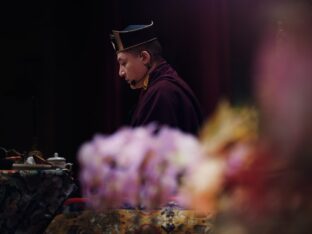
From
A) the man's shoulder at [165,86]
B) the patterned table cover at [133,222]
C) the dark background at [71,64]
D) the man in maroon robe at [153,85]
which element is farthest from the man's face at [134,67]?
the dark background at [71,64]

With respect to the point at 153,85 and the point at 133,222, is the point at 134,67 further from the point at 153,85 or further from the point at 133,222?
the point at 133,222

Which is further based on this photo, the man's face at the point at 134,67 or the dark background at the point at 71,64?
the dark background at the point at 71,64

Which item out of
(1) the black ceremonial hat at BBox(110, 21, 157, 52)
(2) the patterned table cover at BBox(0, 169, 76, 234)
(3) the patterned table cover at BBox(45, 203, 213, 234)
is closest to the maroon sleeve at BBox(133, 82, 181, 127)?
(1) the black ceremonial hat at BBox(110, 21, 157, 52)

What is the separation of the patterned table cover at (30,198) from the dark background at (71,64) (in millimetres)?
2074

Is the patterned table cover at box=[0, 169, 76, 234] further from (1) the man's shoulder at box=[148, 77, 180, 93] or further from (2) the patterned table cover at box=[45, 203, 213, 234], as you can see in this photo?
(1) the man's shoulder at box=[148, 77, 180, 93]

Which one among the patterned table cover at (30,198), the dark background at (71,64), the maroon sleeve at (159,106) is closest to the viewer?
the patterned table cover at (30,198)

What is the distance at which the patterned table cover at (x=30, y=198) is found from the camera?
→ 293 cm

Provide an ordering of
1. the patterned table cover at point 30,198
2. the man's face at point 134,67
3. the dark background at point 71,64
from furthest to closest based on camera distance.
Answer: the dark background at point 71,64
the man's face at point 134,67
the patterned table cover at point 30,198

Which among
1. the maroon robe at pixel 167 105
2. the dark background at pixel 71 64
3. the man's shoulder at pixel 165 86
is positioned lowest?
the dark background at pixel 71 64

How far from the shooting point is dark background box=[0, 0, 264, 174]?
16.8 feet

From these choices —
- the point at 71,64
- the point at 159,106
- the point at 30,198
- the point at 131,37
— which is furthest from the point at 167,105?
the point at 71,64

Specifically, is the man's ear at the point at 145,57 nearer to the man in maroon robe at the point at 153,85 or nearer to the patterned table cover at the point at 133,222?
the man in maroon robe at the point at 153,85

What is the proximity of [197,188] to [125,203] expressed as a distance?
59 centimetres

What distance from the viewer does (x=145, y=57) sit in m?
3.63
